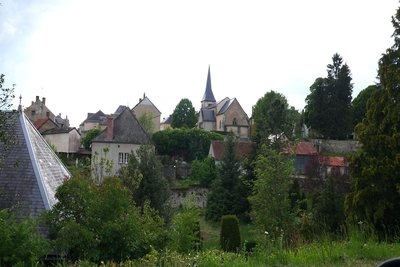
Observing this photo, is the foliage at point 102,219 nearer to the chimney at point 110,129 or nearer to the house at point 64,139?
the chimney at point 110,129

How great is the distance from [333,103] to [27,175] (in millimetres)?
44062

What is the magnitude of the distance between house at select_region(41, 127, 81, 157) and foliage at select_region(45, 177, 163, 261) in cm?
4669

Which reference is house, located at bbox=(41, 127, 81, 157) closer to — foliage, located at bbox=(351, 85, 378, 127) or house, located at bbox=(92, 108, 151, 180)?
house, located at bbox=(92, 108, 151, 180)

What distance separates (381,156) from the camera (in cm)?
1836

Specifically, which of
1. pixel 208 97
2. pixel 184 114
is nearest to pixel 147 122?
pixel 184 114

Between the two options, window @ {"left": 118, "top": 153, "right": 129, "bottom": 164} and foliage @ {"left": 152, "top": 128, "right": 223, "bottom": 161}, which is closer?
window @ {"left": 118, "top": 153, "right": 129, "bottom": 164}

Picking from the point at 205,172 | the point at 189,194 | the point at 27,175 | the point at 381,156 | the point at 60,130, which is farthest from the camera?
the point at 60,130

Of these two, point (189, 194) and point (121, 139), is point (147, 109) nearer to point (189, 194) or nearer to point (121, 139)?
point (121, 139)

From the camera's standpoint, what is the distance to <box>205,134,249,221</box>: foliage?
112ft

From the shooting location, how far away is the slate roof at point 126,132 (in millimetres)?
43469

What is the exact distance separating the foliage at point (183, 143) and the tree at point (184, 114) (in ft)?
84.1

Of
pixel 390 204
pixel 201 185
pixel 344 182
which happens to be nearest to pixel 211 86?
pixel 201 185

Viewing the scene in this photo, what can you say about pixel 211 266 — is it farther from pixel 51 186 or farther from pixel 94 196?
pixel 51 186

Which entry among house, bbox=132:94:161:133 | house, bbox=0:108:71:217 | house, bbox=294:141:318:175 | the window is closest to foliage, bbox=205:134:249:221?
the window
